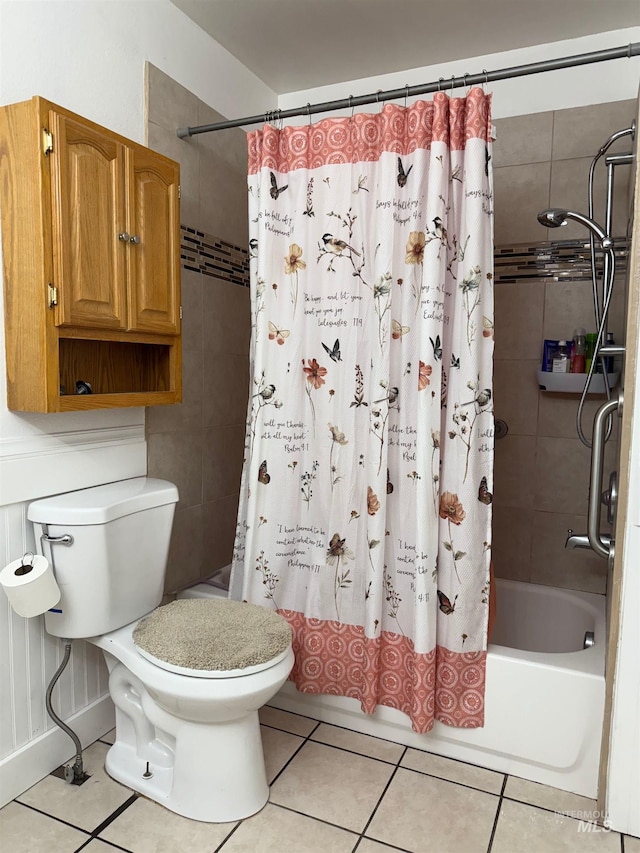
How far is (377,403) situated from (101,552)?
0.91 meters

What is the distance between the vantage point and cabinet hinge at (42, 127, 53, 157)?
1562mm

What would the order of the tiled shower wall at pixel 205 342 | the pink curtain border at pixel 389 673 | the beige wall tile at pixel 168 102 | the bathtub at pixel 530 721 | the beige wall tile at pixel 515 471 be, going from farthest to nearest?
1. the beige wall tile at pixel 515 471
2. the tiled shower wall at pixel 205 342
3. the beige wall tile at pixel 168 102
4. the pink curtain border at pixel 389 673
5. the bathtub at pixel 530 721

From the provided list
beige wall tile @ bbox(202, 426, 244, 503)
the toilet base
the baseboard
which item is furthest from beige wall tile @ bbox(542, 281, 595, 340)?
the baseboard

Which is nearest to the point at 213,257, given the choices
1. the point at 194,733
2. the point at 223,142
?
the point at 223,142

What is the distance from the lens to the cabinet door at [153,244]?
185cm

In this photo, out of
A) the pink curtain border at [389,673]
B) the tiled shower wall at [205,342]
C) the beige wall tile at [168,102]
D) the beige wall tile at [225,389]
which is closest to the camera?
the pink curtain border at [389,673]

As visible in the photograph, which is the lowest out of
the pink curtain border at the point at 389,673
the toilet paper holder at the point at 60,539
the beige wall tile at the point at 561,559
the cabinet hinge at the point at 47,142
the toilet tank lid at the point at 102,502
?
the pink curtain border at the point at 389,673

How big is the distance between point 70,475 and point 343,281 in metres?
1.03

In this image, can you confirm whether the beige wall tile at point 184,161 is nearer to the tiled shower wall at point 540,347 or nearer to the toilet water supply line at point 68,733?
the tiled shower wall at point 540,347

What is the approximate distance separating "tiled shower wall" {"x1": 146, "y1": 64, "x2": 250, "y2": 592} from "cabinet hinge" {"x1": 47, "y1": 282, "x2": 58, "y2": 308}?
2.21ft

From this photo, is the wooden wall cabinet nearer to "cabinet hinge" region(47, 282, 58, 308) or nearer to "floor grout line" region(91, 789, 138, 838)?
"cabinet hinge" region(47, 282, 58, 308)

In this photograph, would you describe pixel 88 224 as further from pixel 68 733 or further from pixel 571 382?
pixel 571 382

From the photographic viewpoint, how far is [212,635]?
172 cm

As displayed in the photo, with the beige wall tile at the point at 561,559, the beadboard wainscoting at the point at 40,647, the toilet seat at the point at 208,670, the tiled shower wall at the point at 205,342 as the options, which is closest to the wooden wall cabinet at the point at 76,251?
the beadboard wainscoting at the point at 40,647
